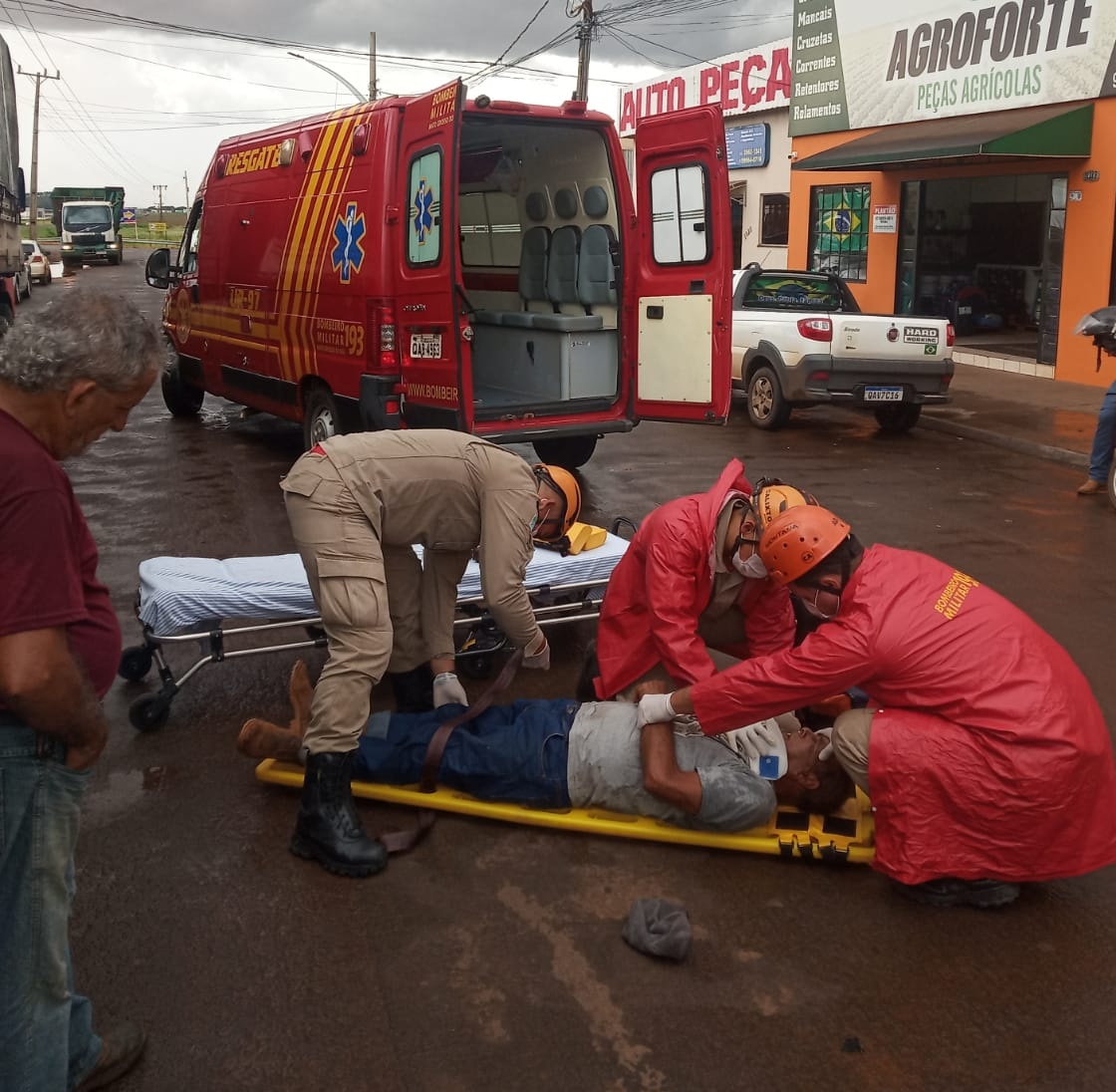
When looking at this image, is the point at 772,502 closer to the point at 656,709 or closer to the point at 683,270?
the point at 656,709

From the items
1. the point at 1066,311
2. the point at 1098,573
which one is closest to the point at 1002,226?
the point at 1066,311

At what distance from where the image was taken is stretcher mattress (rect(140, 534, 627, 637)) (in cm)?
475

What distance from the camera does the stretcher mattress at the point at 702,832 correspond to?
12.4ft

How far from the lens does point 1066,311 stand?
15883 millimetres

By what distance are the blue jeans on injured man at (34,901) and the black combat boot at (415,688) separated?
2.48 m

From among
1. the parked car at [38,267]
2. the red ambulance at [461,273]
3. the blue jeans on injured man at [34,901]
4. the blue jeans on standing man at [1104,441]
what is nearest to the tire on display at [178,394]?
the red ambulance at [461,273]

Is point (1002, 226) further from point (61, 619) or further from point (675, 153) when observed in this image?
point (61, 619)

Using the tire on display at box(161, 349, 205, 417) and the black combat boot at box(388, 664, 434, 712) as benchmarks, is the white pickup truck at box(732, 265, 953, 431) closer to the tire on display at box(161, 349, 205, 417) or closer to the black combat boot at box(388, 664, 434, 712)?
the tire on display at box(161, 349, 205, 417)

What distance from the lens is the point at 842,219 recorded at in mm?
21219

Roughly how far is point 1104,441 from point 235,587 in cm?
705

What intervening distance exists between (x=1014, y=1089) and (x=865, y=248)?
1928 cm

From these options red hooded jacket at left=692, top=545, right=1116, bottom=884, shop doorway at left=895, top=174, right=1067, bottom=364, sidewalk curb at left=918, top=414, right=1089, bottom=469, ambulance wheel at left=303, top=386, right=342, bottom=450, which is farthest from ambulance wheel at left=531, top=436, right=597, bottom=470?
shop doorway at left=895, top=174, right=1067, bottom=364

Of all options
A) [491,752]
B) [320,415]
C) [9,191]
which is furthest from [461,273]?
[9,191]

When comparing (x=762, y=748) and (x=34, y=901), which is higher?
(x=34, y=901)
